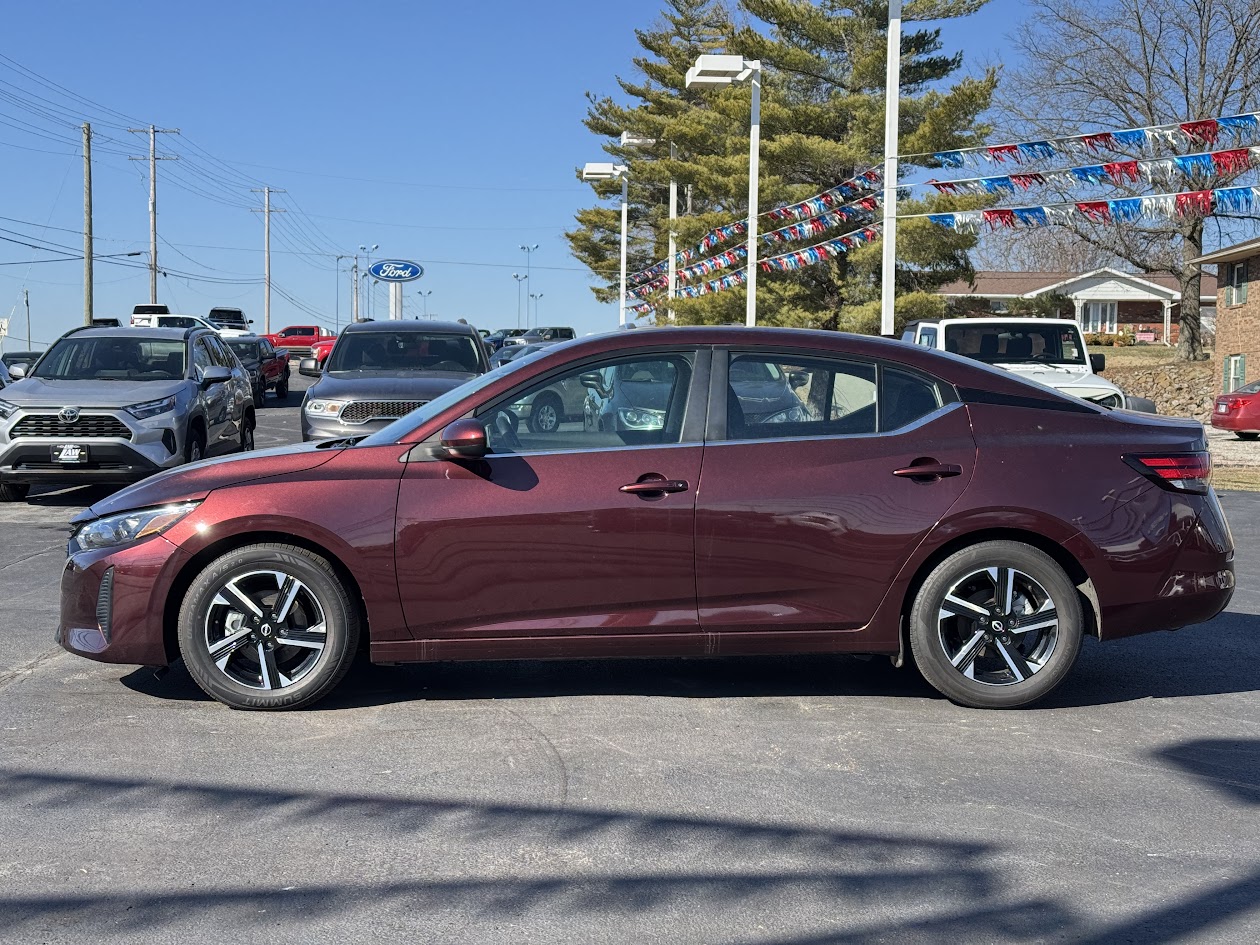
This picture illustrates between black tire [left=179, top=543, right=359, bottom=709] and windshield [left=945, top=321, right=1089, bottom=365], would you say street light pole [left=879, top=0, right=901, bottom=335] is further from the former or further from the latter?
black tire [left=179, top=543, right=359, bottom=709]

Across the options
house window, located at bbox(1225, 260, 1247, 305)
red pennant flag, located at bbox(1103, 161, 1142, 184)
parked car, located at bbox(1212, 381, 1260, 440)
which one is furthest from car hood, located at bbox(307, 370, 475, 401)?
house window, located at bbox(1225, 260, 1247, 305)

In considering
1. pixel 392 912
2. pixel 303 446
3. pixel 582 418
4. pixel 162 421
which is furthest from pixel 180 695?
pixel 162 421

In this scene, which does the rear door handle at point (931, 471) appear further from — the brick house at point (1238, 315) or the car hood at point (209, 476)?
the brick house at point (1238, 315)

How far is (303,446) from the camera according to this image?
641 cm

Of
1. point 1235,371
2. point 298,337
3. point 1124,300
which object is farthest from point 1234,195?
point 1124,300

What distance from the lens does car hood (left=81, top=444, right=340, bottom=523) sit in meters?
5.89

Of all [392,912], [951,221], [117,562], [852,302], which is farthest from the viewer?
[852,302]

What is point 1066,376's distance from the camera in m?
18.0

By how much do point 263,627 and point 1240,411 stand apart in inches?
1008

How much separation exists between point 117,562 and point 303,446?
970 mm

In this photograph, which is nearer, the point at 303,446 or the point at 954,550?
the point at 954,550

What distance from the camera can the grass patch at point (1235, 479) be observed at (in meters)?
17.3

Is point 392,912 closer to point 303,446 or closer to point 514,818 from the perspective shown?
point 514,818

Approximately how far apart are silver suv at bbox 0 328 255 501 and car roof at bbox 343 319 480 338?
152cm
